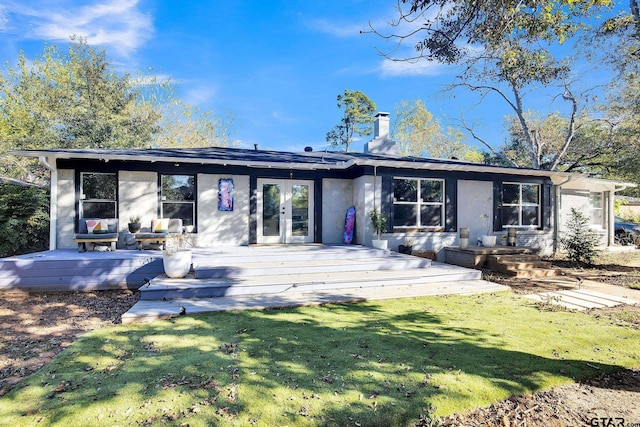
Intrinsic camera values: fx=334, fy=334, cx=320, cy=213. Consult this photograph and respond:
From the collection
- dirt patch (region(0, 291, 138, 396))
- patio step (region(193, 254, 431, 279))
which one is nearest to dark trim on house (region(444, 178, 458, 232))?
patio step (region(193, 254, 431, 279))

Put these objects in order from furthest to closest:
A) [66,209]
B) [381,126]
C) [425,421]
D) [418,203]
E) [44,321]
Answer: [381,126], [418,203], [66,209], [44,321], [425,421]

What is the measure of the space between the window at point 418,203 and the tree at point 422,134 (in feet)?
54.4

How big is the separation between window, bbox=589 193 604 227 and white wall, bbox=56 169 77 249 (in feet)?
61.3

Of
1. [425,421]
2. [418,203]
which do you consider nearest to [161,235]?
[418,203]

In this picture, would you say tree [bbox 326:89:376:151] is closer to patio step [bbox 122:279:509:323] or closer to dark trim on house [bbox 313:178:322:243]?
dark trim on house [bbox 313:178:322:243]

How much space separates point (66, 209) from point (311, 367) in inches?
328

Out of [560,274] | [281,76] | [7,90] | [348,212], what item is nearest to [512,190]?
[560,274]

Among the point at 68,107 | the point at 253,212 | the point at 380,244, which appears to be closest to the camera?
the point at 380,244

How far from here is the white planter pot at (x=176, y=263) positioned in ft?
20.5

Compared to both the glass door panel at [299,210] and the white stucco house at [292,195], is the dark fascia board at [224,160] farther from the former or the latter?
the glass door panel at [299,210]

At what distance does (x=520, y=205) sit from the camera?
11742 millimetres

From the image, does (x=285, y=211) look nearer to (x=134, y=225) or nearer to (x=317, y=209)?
(x=317, y=209)

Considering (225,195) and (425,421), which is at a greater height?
(225,195)

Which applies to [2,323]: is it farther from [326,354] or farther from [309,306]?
→ [326,354]
